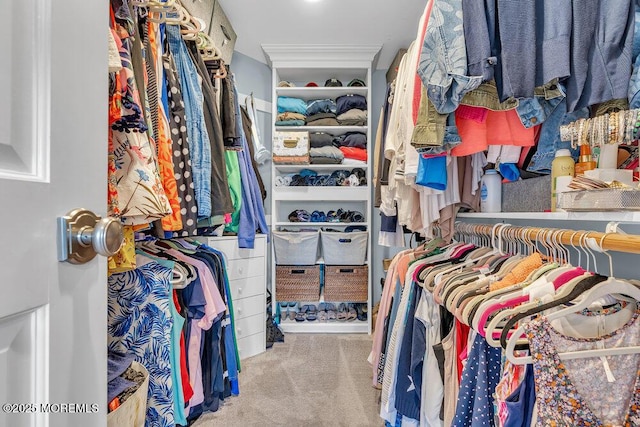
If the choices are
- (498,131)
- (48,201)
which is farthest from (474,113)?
(48,201)

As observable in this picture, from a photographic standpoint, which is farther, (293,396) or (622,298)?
(293,396)

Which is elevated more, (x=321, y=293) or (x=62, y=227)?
(x=62, y=227)

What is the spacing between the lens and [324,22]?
99.8 inches

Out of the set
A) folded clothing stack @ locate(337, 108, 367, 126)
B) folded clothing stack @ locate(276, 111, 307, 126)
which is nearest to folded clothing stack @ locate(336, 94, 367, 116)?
folded clothing stack @ locate(337, 108, 367, 126)

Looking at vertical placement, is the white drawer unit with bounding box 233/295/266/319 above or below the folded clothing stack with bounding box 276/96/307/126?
below

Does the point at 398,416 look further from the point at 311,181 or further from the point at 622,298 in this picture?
the point at 311,181

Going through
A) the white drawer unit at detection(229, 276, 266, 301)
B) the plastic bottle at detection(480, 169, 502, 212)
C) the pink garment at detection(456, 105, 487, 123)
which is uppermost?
the pink garment at detection(456, 105, 487, 123)

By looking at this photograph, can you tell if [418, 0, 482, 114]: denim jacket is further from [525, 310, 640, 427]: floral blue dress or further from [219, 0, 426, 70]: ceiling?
[219, 0, 426, 70]: ceiling

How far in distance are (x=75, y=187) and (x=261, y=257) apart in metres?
2.05

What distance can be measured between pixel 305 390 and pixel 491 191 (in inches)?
54.9

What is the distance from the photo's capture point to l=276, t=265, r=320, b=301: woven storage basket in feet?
9.43

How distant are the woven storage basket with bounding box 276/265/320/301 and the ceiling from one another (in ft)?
5.80

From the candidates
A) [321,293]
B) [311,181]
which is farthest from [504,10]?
[321,293]

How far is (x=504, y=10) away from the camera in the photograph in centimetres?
94
